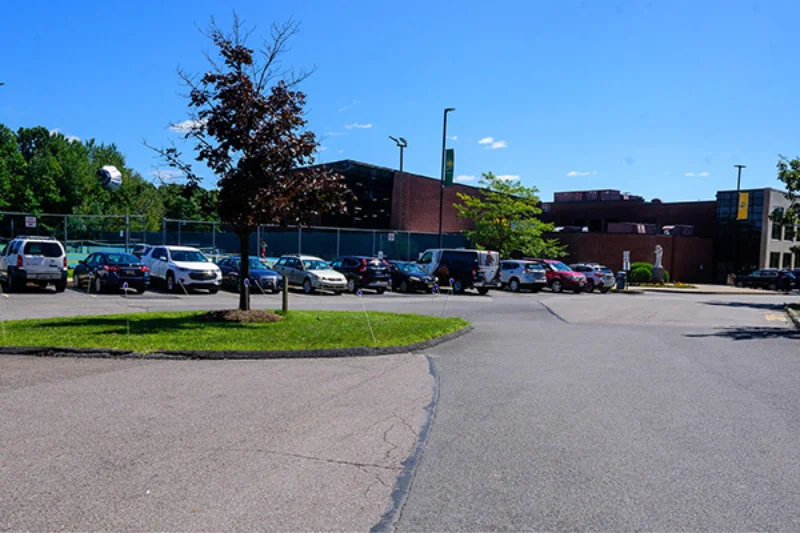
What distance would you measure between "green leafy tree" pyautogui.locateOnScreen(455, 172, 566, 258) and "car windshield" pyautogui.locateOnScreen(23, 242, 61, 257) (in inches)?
1058

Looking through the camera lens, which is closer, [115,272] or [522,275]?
[115,272]

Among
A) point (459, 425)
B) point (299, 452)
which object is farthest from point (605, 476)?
point (299, 452)

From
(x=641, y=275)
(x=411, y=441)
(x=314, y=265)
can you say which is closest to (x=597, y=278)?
(x=641, y=275)

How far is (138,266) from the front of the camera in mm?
24109

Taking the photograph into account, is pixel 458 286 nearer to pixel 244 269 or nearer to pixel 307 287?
pixel 307 287

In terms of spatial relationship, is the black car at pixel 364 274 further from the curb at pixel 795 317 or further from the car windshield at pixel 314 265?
the curb at pixel 795 317

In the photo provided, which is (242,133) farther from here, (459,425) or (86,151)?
(86,151)

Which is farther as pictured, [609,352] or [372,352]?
[609,352]

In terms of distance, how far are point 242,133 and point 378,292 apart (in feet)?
55.7

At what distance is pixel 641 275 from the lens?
159 feet

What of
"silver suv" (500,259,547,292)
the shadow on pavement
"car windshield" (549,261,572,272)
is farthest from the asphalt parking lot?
"car windshield" (549,261,572,272)

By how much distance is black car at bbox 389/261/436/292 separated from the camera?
3169 cm

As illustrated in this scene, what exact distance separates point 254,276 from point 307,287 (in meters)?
2.70

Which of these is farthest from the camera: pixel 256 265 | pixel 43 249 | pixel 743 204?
pixel 743 204
